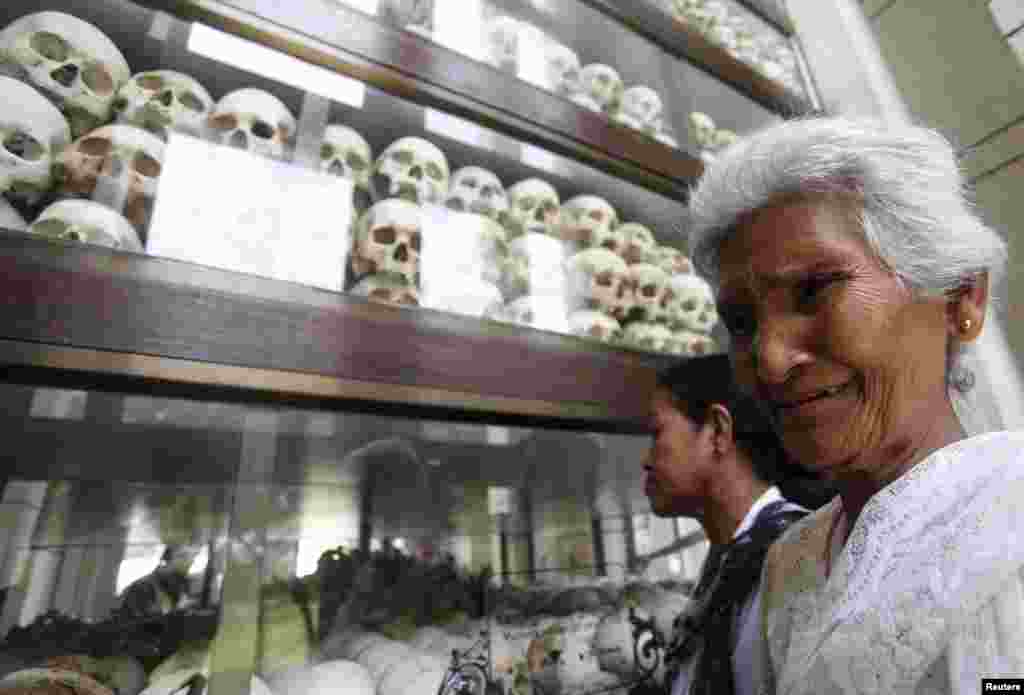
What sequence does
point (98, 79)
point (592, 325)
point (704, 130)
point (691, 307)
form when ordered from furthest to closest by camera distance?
point (704, 130) → point (691, 307) → point (592, 325) → point (98, 79)

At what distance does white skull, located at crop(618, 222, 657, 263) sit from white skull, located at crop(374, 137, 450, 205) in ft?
1.49

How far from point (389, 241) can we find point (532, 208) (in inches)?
15.0

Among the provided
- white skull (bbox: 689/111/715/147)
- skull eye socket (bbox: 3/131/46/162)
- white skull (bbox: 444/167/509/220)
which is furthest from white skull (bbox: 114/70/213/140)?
white skull (bbox: 689/111/715/147)

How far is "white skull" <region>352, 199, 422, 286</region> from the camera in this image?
77cm

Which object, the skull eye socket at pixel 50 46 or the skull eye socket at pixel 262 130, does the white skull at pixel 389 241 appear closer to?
the skull eye socket at pixel 262 130

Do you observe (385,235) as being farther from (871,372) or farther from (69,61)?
(871,372)

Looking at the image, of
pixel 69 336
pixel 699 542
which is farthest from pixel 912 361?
pixel 699 542

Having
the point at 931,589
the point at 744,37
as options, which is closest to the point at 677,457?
the point at 931,589

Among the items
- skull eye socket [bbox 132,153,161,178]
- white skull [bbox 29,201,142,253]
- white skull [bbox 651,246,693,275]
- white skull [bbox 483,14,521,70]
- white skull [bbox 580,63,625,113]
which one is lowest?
white skull [bbox 29,201,142,253]

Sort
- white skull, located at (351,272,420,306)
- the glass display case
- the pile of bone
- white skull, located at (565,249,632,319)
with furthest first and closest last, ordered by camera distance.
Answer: the pile of bone < white skull, located at (565,249,632,319) < white skull, located at (351,272,420,306) < the glass display case

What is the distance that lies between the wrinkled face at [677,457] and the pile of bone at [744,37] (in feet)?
4.40

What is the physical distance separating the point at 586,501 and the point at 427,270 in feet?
2.13

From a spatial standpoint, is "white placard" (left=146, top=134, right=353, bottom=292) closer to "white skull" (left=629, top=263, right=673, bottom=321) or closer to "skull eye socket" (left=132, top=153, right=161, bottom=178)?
"skull eye socket" (left=132, top=153, right=161, bottom=178)

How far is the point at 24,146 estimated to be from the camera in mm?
608
